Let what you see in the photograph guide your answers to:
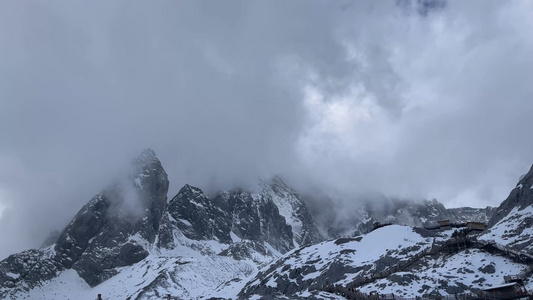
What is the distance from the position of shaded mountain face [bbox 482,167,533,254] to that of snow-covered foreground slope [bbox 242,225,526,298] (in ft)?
38.1

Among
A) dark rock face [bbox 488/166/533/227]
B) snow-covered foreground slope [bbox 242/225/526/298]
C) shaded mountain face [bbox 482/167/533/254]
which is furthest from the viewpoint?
dark rock face [bbox 488/166/533/227]

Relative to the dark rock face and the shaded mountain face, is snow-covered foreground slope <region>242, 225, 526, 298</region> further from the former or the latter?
the dark rock face

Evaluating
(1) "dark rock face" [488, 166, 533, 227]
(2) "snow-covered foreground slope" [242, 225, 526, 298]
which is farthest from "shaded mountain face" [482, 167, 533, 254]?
(2) "snow-covered foreground slope" [242, 225, 526, 298]

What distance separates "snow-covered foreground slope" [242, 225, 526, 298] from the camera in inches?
3406

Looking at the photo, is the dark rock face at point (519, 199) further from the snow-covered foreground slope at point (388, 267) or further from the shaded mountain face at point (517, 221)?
the snow-covered foreground slope at point (388, 267)

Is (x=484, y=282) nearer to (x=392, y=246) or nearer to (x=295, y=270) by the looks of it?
(x=392, y=246)

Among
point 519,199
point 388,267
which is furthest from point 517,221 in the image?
point 388,267

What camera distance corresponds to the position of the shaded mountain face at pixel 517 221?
337 feet

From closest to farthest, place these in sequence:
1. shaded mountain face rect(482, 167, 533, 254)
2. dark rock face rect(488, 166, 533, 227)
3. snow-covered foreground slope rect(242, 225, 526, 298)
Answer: snow-covered foreground slope rect(242, 225, 526, 298), shaded mountain face rect(482, 167, 533, 254), dark rock face rect(488, 166, 533, 227)

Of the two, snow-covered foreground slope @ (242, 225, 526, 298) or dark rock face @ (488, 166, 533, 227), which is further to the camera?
dark rock face @ (488, 166, 533, 227)

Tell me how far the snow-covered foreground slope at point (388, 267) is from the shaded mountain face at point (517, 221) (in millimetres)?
11606

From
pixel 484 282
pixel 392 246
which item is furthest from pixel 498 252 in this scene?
pixel 392 246

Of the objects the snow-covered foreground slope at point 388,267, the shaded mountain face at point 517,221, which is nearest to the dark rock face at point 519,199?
the shaded mountain face at point 517,221

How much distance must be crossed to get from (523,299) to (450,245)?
2822 centimetres
